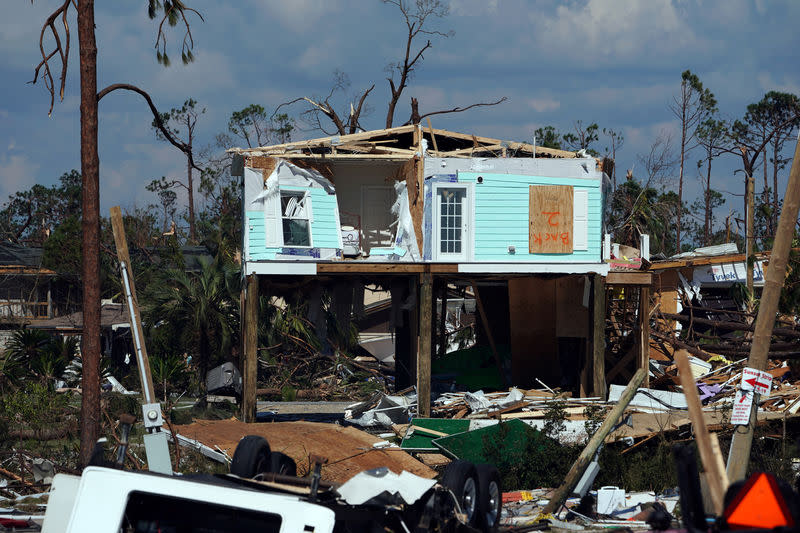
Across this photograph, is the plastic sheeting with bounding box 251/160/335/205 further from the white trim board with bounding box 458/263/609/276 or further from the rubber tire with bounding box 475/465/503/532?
the rubber tire with bounding box 475/465/503/532

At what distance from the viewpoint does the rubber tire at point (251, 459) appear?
26.9 ft

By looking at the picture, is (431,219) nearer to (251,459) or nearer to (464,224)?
(464,224)

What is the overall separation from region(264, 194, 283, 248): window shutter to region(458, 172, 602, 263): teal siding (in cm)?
459

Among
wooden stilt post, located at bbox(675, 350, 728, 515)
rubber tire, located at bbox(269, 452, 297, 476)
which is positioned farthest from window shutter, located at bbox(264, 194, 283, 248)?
wooden stilt post, located at bbox(675, 350, 728, 515)

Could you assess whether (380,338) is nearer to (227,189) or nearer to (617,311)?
(617,311)

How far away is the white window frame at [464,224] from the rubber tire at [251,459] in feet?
45.2

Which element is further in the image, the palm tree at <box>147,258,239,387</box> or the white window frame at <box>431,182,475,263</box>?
the palm tree at <box>147,258,239,387</box>

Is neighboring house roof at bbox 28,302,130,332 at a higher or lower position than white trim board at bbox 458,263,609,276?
lower

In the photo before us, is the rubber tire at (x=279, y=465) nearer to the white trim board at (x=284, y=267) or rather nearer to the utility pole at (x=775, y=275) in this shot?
the utility pole at (x=775, y=275)

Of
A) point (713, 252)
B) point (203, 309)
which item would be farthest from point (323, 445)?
point (713, 252)

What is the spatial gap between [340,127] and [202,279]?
1303 cm

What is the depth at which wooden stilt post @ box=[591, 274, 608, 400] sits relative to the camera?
2156cm

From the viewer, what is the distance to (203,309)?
28.0 metres

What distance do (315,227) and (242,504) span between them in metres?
16.8
